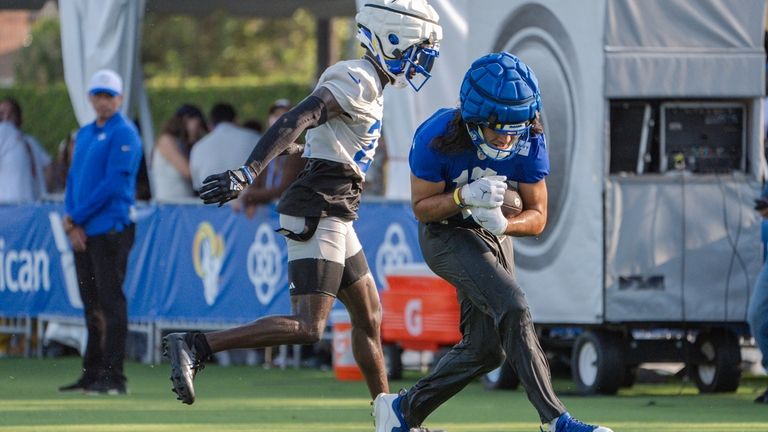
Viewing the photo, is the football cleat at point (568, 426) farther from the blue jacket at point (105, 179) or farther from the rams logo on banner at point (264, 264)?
the rams logo on banner at point (264, 264)

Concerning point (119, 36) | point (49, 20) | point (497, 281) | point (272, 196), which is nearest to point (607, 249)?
point (272, 196)

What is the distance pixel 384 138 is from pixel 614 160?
3.67 m

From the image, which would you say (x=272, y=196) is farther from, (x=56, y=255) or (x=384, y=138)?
(x=56, y=255)

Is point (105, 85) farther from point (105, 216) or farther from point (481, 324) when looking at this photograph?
point (481, 324)

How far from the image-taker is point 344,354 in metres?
13.5

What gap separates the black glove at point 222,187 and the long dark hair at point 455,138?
3.05 ft

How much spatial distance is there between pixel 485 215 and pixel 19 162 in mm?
10980

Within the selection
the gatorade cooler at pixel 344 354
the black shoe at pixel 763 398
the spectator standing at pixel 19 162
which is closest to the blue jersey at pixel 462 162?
the black shoe at pixel 763 398

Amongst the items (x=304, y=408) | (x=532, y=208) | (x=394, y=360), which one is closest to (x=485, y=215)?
(x=532, y=208)

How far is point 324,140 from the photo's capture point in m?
8.34

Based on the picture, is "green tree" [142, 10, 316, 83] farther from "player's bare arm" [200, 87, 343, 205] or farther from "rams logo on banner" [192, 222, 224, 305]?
"player's bare arm" [200, 87, 343, 205]

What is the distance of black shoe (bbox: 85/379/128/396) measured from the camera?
12023 millimetres

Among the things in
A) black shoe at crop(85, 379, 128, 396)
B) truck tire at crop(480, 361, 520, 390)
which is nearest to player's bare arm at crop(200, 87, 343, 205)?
black shoe at crop(85, 379, 128, 396)

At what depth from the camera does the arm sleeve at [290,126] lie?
746cm
